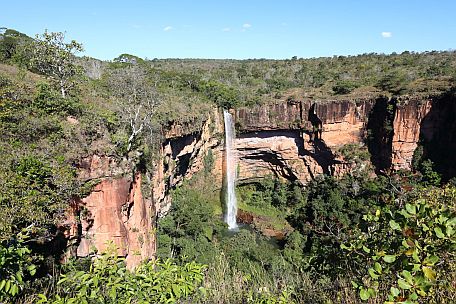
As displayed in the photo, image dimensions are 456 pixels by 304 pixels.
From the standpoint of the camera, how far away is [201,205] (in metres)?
22.6

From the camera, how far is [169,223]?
765 inches

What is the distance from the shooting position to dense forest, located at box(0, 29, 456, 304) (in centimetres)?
294

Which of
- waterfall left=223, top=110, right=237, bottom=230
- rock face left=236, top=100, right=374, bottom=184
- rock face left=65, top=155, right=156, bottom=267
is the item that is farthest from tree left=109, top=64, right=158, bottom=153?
rock face left=236, top=100, right=374, bottom=184

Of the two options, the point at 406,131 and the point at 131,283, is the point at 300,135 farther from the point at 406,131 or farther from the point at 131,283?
the point at 131,283

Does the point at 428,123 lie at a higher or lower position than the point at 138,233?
higher

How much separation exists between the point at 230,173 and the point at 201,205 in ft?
18.7

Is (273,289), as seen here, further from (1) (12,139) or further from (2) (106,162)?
(1) (12,139)

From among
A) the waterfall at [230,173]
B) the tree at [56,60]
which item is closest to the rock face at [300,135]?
the waterfall at [230,173]

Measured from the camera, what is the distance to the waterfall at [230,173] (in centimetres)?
2595

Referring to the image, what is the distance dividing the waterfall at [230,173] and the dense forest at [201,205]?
1003 millimetres

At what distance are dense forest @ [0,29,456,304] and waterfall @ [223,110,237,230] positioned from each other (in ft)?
3.29

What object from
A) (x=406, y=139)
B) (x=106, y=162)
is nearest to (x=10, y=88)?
(x=106, y=162)

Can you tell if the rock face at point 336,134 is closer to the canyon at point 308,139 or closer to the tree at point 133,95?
the canyon at point 308,139

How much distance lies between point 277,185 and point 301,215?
13.9ft
